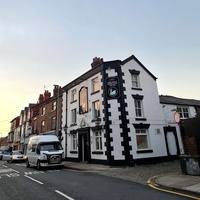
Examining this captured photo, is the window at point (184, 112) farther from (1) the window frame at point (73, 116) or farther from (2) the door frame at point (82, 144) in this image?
(1) the window frame at point (73, 116)

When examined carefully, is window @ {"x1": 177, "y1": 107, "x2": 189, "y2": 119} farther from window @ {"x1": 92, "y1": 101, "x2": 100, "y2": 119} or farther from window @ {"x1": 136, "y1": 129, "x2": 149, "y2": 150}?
window @ {"x1": 92, "y1": 101, "x2": 100, "y2": 119}

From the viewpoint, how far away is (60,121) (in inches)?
966

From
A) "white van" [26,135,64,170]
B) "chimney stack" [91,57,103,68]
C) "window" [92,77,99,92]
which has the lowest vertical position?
"white van" [26,135,64,170]

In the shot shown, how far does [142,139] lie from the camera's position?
1688cm

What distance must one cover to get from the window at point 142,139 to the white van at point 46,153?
7123 mm

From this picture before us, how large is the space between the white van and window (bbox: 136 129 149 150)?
7.12 meters

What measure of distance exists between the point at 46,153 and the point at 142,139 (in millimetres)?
8926

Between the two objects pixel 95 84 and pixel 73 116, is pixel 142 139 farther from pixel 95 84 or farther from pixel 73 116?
pixel 73 116

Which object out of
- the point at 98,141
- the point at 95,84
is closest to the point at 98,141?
the point at 98,141

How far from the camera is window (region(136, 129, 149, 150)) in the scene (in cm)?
1650

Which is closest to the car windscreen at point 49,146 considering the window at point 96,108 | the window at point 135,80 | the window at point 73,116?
the window at point 96,108

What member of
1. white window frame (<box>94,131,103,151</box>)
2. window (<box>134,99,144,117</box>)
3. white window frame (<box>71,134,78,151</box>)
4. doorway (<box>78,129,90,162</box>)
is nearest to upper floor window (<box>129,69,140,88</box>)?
window (<box>134,99,144,117</box>)

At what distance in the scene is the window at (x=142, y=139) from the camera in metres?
16.5

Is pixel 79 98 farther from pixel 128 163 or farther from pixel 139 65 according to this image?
pixel 128 163
